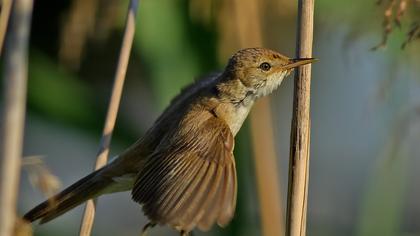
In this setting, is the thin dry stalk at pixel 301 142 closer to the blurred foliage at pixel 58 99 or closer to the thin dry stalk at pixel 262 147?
the thin dry stalk at pixel 262 147

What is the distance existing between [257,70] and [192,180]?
1.46 ft

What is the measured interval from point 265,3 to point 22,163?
1798 millimetres

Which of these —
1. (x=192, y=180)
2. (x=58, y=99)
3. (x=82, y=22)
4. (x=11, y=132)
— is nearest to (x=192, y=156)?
(x=192, y=180)

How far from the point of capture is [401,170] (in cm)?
255

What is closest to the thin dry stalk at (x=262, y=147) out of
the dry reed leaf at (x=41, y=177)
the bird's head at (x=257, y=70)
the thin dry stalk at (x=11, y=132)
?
the bird's head at (x=257, y=70)

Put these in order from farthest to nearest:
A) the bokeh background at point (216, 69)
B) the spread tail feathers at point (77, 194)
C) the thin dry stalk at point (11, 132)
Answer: the bokeh background at point (216, 69), the spread tail feathers at point (77, 194), the thin dry stalk at point (11, 132)

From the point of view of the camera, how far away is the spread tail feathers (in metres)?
2.01

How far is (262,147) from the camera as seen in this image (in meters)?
2.59

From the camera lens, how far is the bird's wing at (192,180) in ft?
5.32

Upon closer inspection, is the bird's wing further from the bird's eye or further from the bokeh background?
the bokeh background

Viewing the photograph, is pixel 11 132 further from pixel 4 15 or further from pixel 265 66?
pixel 265 66

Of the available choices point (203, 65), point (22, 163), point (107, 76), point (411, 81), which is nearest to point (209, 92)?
point (203, 65)

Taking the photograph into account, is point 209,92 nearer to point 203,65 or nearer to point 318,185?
point 203,65

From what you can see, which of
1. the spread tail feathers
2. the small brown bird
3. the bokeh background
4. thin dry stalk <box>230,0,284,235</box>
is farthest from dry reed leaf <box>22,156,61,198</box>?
thin dry stalk <box>230,0,284,235</box>
